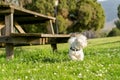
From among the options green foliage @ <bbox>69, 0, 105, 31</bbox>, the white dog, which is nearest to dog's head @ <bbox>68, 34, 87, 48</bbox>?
the white dog

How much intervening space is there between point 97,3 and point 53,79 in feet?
174

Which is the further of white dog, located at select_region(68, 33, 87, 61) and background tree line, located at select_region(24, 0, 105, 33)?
background tree line, located at select_region(24, 0, 105, 33)

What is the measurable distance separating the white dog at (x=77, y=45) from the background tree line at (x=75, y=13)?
143ft

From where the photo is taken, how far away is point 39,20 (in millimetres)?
16469

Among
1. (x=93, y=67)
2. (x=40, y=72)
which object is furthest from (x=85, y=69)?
(x=40, y=72)

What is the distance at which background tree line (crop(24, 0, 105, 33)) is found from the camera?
5553cm

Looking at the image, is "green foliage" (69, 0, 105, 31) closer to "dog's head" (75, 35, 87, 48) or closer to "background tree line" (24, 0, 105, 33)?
"background tree line" (24, 0, 105, 33)

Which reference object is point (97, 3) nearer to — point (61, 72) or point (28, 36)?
point (28, 36)

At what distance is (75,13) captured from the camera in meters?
58.0

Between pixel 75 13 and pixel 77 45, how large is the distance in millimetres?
47152

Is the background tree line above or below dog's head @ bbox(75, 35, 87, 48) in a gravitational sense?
→ below

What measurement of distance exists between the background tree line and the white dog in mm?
43512

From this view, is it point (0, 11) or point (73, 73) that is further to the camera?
point (0, 11)

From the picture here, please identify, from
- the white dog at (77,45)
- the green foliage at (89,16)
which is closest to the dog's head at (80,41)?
the white dog at (77,45)
